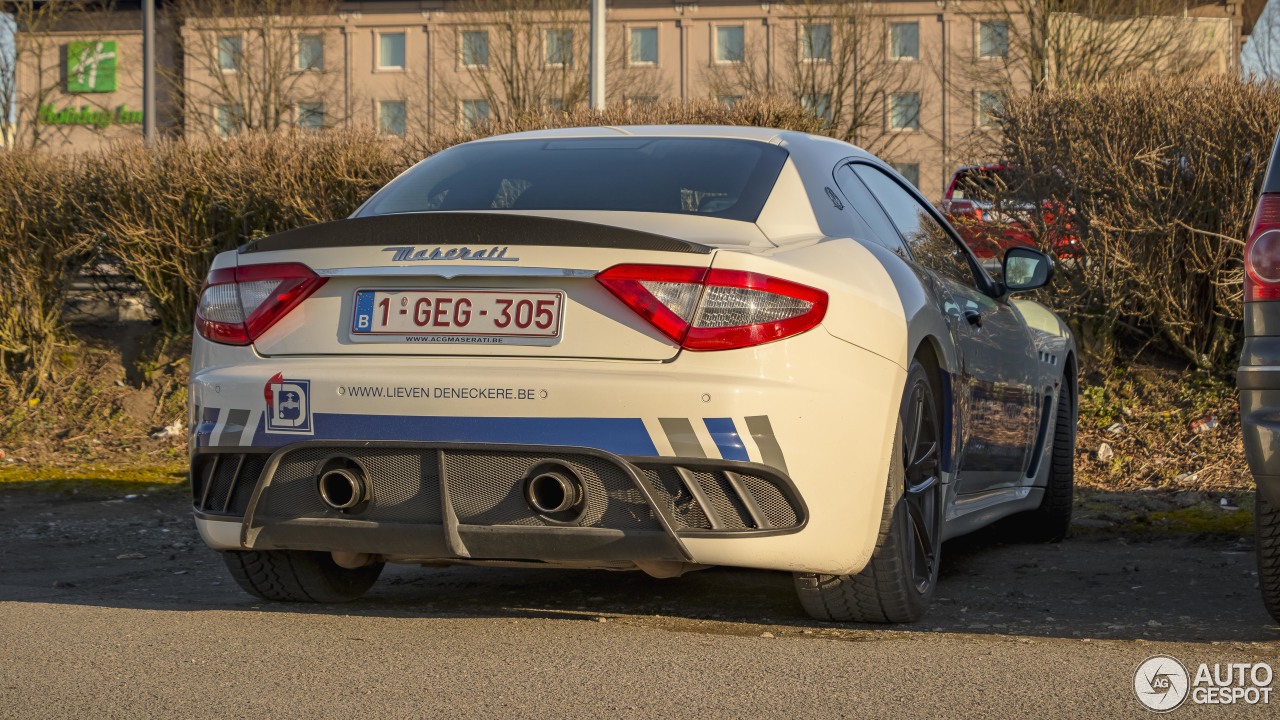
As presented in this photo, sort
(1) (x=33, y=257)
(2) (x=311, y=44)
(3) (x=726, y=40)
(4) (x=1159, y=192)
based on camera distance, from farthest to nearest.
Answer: (3) (x=726, y=40), (2) (x=311, y=44), (1) (x=33, y=257), (4) (x=1159, y=192)

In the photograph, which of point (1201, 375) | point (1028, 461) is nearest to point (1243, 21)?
point (1201, 375)

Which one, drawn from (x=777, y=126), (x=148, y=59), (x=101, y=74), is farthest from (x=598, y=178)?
(x=101, y=74)

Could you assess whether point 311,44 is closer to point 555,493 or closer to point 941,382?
point 941,382

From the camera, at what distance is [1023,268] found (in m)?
6.28

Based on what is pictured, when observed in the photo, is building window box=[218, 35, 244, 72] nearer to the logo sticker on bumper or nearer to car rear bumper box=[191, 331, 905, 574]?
the logo sticker on bumper

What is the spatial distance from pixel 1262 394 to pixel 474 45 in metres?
41.4

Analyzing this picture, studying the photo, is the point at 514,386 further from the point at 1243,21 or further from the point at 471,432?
the point at 1243,21

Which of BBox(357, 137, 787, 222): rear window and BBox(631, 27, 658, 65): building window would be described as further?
BBox(631, 27, 658, 65): building window

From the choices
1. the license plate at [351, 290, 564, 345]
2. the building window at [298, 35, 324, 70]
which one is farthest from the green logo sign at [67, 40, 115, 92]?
the license plate at [351, 290, 564, 345]

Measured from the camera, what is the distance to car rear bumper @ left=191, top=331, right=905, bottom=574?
4.08 meters

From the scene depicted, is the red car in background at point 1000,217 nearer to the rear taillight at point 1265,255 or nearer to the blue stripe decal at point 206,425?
the rear taillight at point 1265,255

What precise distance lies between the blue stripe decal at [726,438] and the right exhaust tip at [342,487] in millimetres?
963

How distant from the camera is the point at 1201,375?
1009cm

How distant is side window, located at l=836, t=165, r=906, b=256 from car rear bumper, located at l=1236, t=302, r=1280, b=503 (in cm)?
122
